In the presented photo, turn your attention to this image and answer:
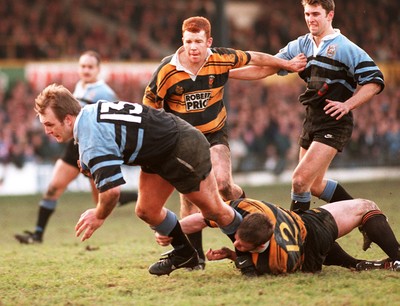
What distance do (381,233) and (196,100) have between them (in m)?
2.13

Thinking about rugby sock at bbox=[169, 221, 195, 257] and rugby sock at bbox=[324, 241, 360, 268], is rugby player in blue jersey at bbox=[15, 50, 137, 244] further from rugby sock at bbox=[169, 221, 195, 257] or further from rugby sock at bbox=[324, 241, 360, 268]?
rugby sock at bbox=[324, 241, 360, 268]

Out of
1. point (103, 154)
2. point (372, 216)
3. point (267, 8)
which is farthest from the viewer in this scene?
point (267, 8)

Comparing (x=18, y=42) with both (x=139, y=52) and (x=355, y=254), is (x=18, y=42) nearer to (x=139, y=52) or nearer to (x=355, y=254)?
(x=139, y=52)

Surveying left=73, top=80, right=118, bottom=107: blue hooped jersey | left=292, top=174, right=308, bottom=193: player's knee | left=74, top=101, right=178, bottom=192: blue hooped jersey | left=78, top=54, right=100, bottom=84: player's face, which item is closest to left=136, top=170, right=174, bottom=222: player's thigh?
left=74, top=101, right=178, bottom=192: blue hooped jersey

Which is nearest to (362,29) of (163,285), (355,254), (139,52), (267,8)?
(267,8)

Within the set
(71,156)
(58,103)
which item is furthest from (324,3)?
(71,156)

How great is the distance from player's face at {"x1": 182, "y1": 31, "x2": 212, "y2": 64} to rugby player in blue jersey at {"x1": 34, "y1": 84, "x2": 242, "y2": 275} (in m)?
1.31

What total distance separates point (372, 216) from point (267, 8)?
24363mm

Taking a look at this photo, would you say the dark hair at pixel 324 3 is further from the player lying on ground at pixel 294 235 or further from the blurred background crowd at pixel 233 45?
the blurred background crowd at pixel 233 45

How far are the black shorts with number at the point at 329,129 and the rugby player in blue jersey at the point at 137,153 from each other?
1672 mm

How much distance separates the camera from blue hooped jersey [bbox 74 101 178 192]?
5.93m

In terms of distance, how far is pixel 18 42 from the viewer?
23641 millimetres

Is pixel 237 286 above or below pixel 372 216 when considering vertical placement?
below

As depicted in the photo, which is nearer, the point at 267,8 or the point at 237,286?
the point at 237,286
